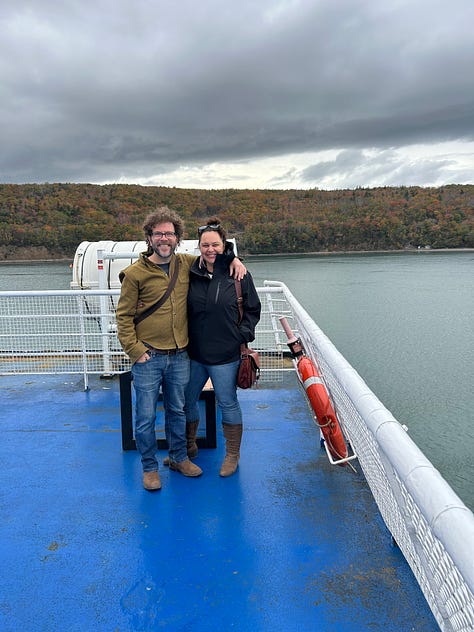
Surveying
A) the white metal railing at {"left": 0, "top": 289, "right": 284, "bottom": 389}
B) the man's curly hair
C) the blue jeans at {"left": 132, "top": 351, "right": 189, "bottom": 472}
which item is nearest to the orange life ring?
the blue jeans at {"left": 132, "top": 351, "right": 189, "bottom": 472}

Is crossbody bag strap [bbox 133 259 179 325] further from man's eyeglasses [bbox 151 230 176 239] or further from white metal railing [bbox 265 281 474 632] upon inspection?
white metal railing [bbox 265 281 474 632]

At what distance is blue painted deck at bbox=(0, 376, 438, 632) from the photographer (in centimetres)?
172

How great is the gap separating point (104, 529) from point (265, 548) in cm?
71

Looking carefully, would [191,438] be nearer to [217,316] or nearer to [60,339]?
[217,316]

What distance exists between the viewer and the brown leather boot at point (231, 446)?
102 inches

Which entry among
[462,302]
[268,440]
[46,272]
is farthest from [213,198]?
[268,440]

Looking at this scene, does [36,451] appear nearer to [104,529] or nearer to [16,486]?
[16,486]

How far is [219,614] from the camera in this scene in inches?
67.1

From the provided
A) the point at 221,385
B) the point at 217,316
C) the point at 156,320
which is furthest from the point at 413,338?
the point at 156,320

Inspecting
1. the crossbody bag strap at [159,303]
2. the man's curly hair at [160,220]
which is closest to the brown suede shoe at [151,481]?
the crossbody bag strap at [159,303]

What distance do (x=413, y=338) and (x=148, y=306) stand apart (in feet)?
49.3

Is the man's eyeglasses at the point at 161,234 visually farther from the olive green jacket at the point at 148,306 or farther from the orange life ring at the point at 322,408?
the orange life ring at the point at 322,408

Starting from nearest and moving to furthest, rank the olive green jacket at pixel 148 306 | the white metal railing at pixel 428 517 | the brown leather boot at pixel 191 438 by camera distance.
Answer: the white metal railing at pixel 428 517, the olive green jacket at pixel 148 306, the brown leather boot at pixel 191 438

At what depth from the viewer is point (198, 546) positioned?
6.79ft
